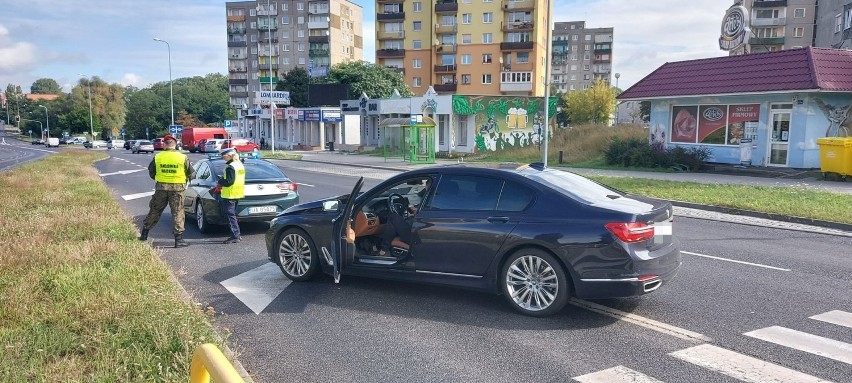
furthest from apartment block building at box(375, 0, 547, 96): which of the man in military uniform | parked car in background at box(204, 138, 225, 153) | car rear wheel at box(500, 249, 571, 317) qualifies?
car rear wheel at box(500, 249, 571, 317)

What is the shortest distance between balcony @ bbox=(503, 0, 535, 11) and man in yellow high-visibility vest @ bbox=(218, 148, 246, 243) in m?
68.3

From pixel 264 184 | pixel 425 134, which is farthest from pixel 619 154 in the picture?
pixel 264 184

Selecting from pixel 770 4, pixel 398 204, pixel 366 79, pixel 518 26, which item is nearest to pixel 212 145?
pixel 366 79

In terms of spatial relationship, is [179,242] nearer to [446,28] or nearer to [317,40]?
[446,28]

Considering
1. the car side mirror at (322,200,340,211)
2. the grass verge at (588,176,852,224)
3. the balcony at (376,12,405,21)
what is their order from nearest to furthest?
1. the car side mirror at (322,200,340,211)
2. the grass verge at (588,176,852,224)
3. the balcony at (376,12,405,21)

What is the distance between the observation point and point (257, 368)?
464 centimetres

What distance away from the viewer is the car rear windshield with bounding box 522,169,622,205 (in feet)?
19.4

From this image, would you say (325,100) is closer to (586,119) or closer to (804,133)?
(586,119)

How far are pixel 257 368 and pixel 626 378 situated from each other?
272cm

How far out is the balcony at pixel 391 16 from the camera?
260 ft

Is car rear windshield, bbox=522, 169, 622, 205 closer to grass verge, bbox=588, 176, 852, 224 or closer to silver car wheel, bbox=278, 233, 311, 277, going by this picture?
silver car wheel, bbox=278, 233, 311, 277

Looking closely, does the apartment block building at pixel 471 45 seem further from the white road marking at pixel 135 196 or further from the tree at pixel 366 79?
the white road marking at pixel 135 196

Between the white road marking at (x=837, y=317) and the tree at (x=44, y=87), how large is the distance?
8327 inches

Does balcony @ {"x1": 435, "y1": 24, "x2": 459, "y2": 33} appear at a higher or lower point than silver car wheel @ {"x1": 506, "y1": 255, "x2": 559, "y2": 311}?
higher
